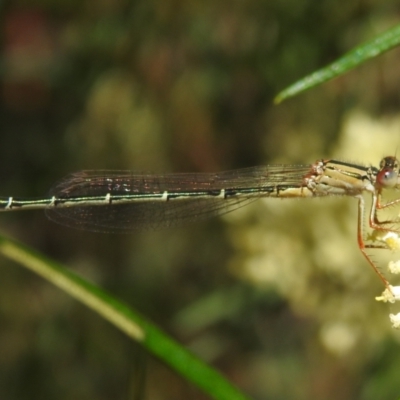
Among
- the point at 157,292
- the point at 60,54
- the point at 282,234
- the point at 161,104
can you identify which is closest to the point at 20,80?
the point at 60,54

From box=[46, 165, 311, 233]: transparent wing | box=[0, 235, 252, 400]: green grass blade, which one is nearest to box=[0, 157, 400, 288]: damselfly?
box=[46, 165, 311, 233]: transparent wing

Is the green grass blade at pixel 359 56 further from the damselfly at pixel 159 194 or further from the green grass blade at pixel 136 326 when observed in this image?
the damselfly at pixel 159 194

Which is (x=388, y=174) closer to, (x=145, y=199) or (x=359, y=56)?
(x=359, y=56)

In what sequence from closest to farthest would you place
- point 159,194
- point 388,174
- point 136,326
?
point 136,326 < point 388,174 < point 159,194

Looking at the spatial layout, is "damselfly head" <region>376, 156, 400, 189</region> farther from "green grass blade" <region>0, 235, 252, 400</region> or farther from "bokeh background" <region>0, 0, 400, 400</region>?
"green grass blade" <region>0, 235, 252, 400</region>

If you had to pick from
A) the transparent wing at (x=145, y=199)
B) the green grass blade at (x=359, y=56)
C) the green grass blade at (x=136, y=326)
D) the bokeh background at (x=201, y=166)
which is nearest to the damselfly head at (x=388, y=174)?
the bokeh background at (x=201, y=166)

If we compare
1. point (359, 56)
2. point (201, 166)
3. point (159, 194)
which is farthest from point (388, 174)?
point (201, 166)
